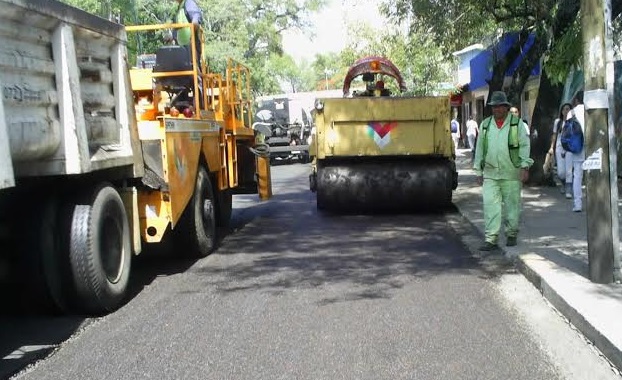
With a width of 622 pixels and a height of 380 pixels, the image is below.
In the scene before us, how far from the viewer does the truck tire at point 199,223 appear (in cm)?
807

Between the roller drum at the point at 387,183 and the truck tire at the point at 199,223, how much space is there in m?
3.05

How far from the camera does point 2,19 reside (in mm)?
4578

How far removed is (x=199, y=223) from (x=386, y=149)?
4.12 metres

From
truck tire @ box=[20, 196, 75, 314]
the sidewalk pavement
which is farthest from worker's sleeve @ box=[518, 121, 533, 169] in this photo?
truck tire @ box=[20, 196, 75, 314]

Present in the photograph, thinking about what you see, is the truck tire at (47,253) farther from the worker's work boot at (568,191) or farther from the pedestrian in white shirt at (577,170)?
the worker's work boot at (568,191)

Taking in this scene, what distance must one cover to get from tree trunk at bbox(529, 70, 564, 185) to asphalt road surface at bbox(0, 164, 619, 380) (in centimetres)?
645

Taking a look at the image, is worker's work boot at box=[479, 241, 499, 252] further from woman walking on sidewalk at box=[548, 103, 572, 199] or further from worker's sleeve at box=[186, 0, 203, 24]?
worker's sleeve at box=[186, 0, 203, 24]

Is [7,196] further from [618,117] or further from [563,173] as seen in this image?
[618,117]

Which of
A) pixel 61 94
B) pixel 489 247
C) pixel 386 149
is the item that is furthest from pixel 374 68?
pixel 61 94

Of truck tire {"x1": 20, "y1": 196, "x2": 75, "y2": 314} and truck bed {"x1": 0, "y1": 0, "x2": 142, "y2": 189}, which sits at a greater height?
truck bed {"x1": 0, "y1": 0, "x2": 142, "y2": 189}

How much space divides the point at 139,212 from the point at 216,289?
3.50ft

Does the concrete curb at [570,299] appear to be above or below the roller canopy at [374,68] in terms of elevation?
below

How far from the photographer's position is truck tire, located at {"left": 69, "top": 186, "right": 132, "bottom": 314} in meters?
5.59

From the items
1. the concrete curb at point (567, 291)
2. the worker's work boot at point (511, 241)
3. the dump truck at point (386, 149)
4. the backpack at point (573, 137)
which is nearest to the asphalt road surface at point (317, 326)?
the concrete curb at point (567, 291)
